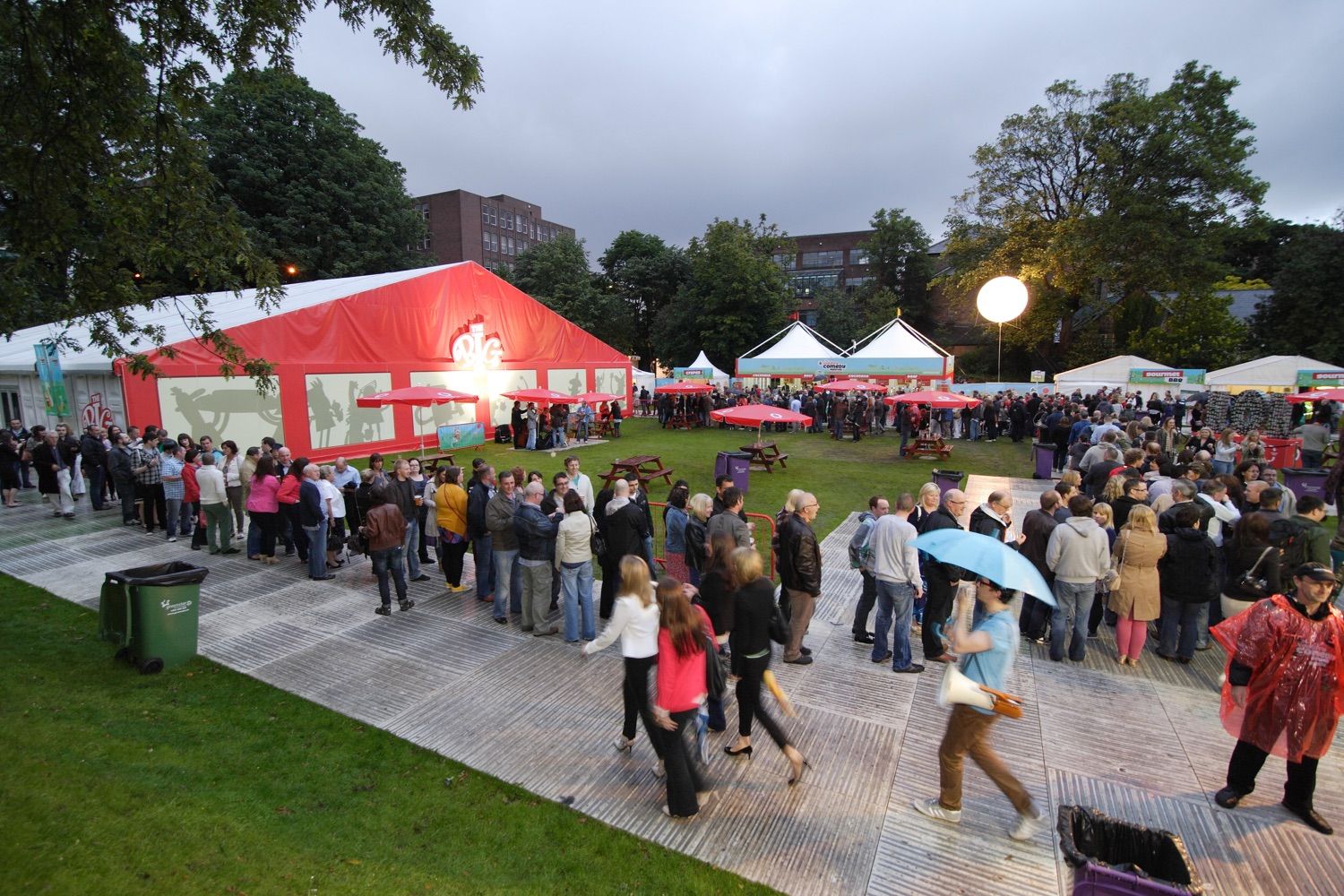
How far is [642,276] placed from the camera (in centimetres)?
4884

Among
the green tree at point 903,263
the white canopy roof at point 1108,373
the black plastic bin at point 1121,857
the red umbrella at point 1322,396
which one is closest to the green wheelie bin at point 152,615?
the black plastic bin at point 1121,857

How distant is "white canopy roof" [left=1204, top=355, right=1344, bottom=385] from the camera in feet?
75.2

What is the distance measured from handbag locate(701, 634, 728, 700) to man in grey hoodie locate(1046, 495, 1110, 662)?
3.45m

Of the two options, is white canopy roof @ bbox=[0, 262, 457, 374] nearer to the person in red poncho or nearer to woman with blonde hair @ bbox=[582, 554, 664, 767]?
woman with blonde hair @ bbox=[582, 554, 664, 767]

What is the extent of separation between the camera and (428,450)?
2000 cm

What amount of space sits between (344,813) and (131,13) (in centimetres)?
636

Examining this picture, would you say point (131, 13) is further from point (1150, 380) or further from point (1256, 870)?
point (1150, 380)

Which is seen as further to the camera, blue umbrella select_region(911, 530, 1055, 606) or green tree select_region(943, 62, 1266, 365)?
green tree select_region(943, 62, 1266, 365)

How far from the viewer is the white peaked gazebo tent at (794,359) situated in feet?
89.2

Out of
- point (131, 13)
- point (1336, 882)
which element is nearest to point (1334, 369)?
point (1336, 882)

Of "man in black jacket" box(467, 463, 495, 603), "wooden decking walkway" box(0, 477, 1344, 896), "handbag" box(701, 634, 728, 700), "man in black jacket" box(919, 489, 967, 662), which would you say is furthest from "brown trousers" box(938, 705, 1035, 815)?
"man in black jacket" box(467, 463, 495, 603)

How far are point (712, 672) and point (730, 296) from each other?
126 feet

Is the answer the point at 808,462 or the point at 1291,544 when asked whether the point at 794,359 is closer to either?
the point at 808,462

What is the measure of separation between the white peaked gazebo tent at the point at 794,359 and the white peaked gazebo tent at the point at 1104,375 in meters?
10.6
